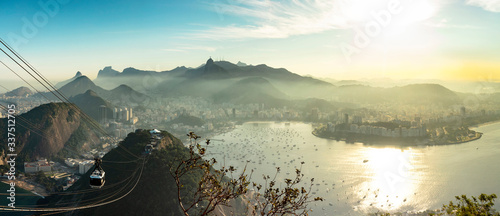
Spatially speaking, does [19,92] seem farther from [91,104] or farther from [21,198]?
[21,198]

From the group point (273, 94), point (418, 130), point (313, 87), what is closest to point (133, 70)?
point (273, 94)

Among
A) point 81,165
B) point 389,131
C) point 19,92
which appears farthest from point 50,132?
point 19,92

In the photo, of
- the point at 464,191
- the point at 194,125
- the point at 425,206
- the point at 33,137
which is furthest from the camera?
the point at 194,125

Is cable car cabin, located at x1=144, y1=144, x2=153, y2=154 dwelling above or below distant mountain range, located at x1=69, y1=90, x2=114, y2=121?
below

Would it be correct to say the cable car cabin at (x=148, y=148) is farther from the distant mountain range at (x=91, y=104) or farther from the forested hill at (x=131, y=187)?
the distant mountain range at (x=91, y=104)

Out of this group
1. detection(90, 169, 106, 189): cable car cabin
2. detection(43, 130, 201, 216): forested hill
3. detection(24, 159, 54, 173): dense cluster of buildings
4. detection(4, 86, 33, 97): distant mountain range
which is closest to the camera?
detection(90, 169, 106, 189): cable car cabin

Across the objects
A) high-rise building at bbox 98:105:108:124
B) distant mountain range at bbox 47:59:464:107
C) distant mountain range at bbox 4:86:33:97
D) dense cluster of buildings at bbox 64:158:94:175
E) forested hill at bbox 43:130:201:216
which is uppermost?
distant mountain range at bbox 47:59:464:107

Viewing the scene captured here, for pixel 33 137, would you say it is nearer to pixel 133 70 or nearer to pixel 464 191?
pixel 464 191

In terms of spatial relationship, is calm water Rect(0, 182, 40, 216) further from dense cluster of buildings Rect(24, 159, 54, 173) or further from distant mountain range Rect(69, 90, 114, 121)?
distant mountain range Rect(69, 90, 114, 121)

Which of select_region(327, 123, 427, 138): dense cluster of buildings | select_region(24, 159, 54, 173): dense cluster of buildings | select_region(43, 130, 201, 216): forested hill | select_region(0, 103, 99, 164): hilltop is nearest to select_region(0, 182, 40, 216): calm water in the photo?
select_region(43, 130, 201, 216): forested hill
